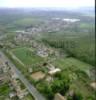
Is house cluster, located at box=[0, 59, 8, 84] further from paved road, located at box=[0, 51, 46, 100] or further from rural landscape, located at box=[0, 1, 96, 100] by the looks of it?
paved road, located at box=[0, 51, 46, 100]

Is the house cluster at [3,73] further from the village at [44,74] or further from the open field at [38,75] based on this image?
the open field at [38,75]

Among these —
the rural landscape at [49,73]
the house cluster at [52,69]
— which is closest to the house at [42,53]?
the rural landscape at [49,73]

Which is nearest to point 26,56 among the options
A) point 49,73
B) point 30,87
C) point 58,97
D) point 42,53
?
point 42,53

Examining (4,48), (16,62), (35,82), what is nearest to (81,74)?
(35,82)

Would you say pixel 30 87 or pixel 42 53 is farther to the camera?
pixel 42 53

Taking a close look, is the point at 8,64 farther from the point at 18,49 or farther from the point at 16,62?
the point at 18,49

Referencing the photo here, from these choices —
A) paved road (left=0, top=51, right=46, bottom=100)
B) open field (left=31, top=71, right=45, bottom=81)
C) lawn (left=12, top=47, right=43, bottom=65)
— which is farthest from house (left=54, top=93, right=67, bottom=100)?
lawn (left=12, top=47, right=43, bottom=65)

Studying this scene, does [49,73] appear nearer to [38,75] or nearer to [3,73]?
[38,75]
